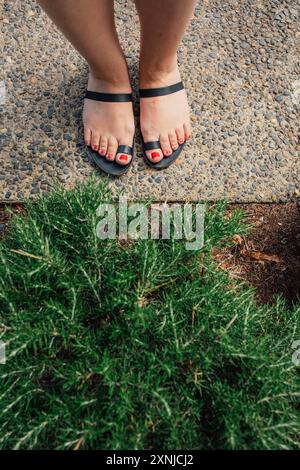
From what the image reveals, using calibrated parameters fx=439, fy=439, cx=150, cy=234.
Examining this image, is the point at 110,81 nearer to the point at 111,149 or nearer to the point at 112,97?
the point at 112,97

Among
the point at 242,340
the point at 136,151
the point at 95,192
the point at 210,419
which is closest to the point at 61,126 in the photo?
the point at 136,151

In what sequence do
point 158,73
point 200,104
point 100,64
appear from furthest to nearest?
point 200,104 → point 158,73 → point 100,64

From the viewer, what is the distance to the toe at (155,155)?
225 centimetres

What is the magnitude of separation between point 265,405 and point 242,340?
0.78ft

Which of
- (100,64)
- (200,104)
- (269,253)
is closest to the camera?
(100,64)

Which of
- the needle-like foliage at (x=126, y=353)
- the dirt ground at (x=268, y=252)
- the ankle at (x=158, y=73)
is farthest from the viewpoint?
the dirt ground at (x=268, y=252)

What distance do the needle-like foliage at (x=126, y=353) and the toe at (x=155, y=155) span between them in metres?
0.52

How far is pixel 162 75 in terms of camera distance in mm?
2172

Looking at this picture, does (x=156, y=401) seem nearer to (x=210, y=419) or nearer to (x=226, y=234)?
(x=210, y=419)

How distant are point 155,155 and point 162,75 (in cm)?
39

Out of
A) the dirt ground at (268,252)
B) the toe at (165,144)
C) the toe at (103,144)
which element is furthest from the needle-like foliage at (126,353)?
the toe at (165,144)

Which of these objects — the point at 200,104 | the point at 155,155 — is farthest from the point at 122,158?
the point at 200,104

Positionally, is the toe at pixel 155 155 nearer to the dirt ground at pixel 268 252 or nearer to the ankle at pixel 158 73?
the ankle at pixel 158 73
